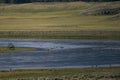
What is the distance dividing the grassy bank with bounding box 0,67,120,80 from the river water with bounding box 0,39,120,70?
3986 mm

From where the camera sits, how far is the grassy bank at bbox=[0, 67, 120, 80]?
136ft

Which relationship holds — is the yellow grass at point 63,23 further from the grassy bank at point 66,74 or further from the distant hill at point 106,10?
the grassy bank at point 66,74

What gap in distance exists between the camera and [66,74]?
4431 centimetres

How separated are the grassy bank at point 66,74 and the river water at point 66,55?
3.99 meters

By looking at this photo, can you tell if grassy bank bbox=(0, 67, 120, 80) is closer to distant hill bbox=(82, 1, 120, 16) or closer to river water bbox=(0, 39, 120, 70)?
river water bbox=(0, 39, 120, 70)

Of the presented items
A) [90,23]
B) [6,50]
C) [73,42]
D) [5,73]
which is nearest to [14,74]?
[5,73]

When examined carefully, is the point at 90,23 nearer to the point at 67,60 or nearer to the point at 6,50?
the point at 6,50

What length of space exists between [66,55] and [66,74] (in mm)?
18225

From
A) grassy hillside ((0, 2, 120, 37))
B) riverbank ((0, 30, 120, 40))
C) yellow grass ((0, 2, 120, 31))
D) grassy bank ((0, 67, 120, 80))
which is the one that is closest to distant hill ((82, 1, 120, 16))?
grassy hillside ((0, 2, 120, 37))

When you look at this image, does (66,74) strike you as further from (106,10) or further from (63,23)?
(106,10)

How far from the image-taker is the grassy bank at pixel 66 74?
136 feet

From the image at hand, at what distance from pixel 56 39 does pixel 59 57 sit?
26.8 meters

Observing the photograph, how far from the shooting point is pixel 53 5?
17175 cm

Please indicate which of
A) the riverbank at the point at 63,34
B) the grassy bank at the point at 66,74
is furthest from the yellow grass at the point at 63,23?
the grassy bank at the point at 66,74
